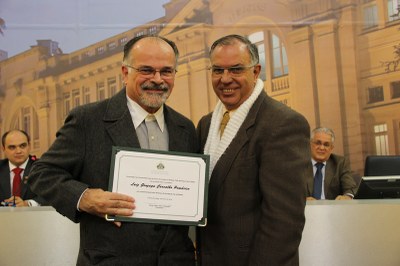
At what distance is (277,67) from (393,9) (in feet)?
4.63

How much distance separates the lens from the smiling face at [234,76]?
2096 mm

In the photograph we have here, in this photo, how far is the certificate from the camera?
1902 millimetres

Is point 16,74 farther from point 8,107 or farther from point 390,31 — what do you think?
point 390,31

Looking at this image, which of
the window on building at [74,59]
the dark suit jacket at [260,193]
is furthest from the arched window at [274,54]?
the dark suit jacket at [260,193]

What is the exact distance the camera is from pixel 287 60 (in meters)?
6.47

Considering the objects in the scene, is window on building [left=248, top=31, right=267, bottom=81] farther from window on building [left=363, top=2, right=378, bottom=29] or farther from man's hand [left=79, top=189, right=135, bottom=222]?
man's hand [left=79, top=189, right=135, bottom=222]

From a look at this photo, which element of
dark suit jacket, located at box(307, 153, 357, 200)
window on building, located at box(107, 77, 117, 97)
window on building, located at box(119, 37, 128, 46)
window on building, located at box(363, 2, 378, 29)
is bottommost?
dark suit jacket, located at box(307, 153, 357, 200)

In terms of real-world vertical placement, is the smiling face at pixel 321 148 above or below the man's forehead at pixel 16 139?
below

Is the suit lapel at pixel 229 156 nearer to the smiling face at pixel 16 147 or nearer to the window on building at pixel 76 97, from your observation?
the smiling face at pixel 16 147

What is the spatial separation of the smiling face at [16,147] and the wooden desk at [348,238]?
3.09m

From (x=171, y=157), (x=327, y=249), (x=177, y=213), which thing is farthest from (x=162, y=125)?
(x=327, y=249)

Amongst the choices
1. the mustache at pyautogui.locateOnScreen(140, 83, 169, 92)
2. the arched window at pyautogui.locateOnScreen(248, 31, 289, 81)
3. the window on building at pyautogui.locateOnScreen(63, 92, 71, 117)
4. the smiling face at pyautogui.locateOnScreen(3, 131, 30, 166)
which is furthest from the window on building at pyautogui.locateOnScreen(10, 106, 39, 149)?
the mustache at pyautogui.locateOnScreen(140, 83, 169, 92)

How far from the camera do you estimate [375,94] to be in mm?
6344

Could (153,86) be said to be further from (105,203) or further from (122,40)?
(122,40)
